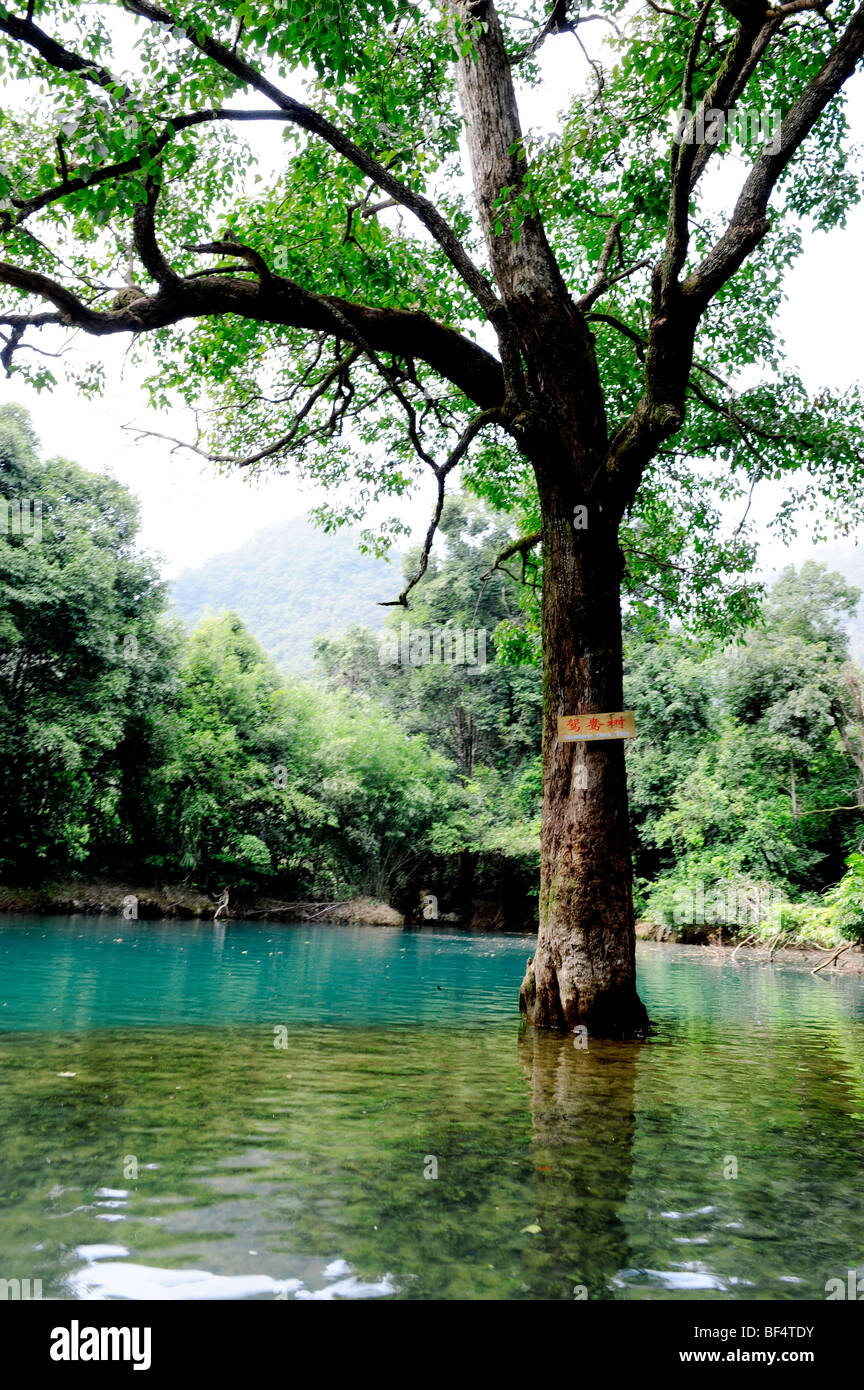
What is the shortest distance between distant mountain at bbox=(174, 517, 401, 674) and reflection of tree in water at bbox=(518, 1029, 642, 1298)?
108 metres

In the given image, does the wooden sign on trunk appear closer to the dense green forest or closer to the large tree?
the large tree

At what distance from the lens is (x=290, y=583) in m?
146

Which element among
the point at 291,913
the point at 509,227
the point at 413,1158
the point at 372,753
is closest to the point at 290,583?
the point at 372,753

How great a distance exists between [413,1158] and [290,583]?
145m

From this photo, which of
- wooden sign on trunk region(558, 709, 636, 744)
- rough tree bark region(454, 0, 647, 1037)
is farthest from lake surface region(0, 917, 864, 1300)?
wooden sign on trunk region(558, 709, 636, 744)

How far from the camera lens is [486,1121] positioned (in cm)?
416

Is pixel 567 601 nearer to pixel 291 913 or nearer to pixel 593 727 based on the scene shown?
pixel 593 727

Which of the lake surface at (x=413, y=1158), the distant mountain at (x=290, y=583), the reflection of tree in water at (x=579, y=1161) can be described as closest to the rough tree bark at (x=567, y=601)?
the lake surface at (x=413, y=1158)

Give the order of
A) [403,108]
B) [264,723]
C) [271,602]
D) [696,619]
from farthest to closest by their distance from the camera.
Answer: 1. [271,602]
2. [264,723]
3. [696,619]
4. [403,108]

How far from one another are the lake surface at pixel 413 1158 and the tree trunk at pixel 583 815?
0.36 metres

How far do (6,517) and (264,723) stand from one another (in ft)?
39.8

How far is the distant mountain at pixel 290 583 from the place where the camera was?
127m
